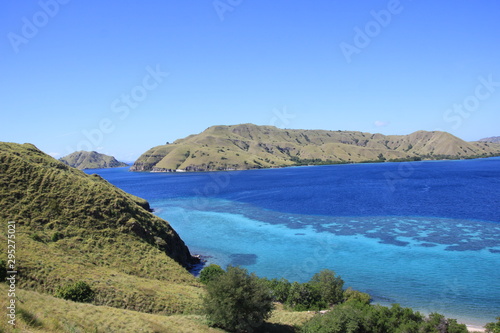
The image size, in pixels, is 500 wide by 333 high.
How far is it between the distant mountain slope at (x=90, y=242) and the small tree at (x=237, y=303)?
652 centimetres

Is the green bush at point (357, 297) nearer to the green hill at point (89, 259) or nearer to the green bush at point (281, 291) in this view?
the green hill at point (89, 259)

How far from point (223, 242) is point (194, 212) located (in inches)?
1694

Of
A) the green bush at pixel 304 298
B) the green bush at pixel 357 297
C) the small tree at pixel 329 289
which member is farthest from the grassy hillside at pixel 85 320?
the green bush at pixel 357 297

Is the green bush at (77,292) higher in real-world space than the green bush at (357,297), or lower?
higher

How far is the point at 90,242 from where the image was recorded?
50375 millimetres

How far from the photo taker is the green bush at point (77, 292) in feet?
106

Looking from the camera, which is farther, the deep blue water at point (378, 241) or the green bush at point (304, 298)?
the deep blue water at point (378, 241)

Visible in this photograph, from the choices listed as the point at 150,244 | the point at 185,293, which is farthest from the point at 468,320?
the point at 150,244

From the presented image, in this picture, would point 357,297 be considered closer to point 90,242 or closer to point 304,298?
point 304,298

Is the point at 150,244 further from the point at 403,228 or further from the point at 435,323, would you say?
the point at 403,228

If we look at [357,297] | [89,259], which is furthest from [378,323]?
[89,259]

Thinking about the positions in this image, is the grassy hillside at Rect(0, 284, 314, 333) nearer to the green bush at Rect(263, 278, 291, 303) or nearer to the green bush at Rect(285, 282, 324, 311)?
the green bush at Rect(285, 282, 324, 311)

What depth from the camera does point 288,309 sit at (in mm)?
42031

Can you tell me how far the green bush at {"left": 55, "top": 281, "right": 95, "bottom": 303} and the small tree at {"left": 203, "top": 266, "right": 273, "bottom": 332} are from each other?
13.5 metres
